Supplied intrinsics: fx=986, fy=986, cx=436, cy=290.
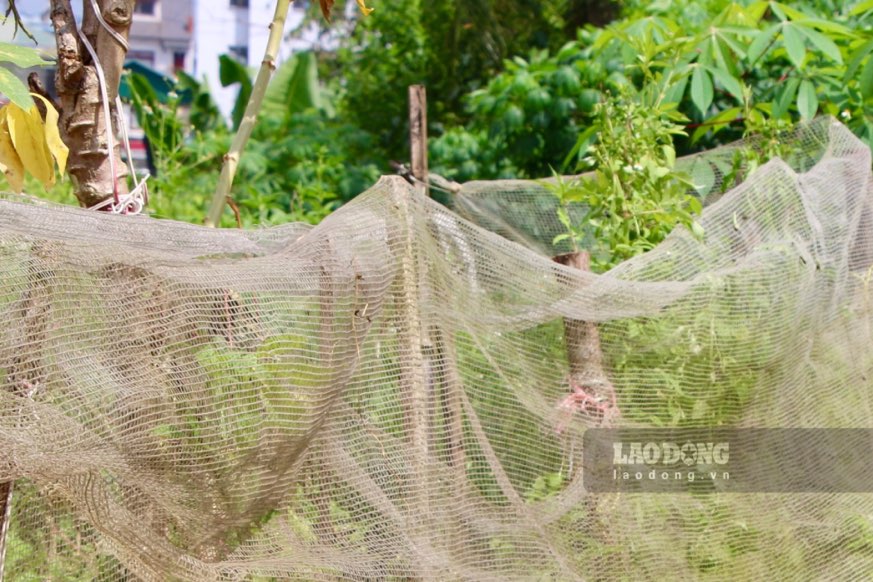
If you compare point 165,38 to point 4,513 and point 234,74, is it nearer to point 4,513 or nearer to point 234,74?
point 234,74

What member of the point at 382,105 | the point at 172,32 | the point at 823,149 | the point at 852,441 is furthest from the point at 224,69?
the point at 172,32

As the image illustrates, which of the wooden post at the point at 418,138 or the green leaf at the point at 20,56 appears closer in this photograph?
the green leaf at the point at 20,56

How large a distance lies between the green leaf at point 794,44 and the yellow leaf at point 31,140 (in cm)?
243

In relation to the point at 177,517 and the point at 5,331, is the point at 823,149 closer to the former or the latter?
the point at 177,517

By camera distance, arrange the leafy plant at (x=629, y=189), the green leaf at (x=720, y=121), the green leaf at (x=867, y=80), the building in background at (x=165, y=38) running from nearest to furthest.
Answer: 1. the leafy plant at (x=629, y=189)
2. the green leaf at (x=867, y=80)
3. the green leaf at (x=720, y=121)
4. the building in background at (x=165, y=38)

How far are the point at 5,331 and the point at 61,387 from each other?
0.11m

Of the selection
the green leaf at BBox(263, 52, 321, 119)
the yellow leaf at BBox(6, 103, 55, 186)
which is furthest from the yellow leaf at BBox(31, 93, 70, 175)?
the green leaf at BBox(263, 52, 321, 119)

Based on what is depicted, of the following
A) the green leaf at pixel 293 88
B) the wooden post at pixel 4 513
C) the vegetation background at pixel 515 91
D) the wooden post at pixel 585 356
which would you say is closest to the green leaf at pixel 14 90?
the wooden post at pixel 4 513

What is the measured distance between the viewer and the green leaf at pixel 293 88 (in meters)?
9.08

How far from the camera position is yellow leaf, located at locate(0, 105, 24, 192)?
1639mm

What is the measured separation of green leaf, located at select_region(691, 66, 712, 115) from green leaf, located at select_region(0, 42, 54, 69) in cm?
232

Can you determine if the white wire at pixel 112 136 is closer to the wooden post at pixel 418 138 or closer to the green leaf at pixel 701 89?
the wooden post at pixel 418 138

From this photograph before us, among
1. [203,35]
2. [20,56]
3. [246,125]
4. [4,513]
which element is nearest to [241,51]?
[203,35]

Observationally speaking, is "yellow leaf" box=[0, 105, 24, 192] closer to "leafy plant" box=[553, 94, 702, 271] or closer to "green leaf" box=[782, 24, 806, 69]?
"leafy plant" box=[553, 94, 702, 271]
